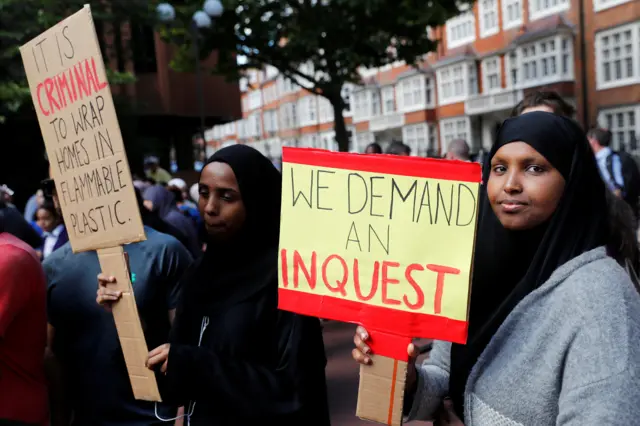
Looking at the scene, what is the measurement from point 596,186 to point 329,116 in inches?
2286

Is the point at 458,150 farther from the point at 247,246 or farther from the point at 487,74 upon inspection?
the point at 487,74

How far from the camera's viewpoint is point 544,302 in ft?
5.60

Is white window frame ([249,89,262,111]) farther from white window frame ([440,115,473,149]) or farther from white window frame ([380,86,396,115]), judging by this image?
white window frame ([440,115,473,149])

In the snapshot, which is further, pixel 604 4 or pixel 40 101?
pixel 604 4

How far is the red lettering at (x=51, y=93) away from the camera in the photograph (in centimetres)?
256

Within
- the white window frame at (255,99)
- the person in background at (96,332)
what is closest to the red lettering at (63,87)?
the person in background at (96,332)

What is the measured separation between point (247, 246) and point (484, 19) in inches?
1454

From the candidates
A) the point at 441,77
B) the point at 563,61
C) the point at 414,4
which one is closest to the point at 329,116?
the point at 441,77

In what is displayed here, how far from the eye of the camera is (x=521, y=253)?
5.98 ft

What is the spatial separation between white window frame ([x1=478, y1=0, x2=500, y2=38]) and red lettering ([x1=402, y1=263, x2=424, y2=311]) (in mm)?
36378

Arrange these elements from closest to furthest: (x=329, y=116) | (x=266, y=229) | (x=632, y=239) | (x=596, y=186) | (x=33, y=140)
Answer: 1. (x=596, y=186)
2. (x=266, y=229)
3. (x=632, y=239)
4. (x=33, y=140)
5. (x=329, y=116)

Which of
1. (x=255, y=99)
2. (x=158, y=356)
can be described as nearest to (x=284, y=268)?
(x=158, y=356)

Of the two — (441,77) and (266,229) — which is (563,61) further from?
(266,229)

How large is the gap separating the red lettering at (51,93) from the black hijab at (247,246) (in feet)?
2.00
